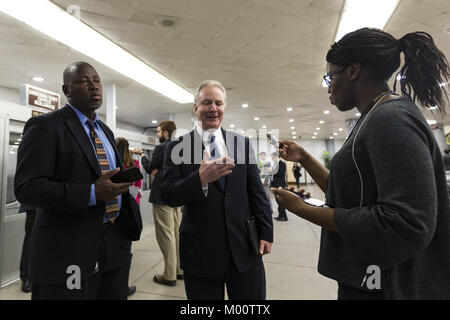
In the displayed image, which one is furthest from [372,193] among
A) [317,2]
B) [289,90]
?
[289,90]

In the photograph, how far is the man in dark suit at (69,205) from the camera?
109cm

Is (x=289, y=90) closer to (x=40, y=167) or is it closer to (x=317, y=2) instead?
(x=317, y=2)

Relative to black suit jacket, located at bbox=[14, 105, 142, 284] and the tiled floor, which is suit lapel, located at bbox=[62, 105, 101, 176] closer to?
black suit jacket, located at bbox=[14, 105, 142, 284]

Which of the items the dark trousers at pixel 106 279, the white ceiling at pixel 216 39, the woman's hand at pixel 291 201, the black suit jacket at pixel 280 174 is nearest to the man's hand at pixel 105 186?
the dark trousers at pixel 106 279

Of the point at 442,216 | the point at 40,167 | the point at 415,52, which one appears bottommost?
the point at 442,216

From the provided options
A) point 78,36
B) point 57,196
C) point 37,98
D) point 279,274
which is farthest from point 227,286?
point 78,36

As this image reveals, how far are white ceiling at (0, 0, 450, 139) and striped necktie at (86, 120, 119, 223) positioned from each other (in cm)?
289

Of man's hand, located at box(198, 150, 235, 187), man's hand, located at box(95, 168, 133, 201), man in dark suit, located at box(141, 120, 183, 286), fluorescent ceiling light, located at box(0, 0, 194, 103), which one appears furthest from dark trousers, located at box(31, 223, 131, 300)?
fluorescent ceiling light, located at box(0, 0, 194, 103)

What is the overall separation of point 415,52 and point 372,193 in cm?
57

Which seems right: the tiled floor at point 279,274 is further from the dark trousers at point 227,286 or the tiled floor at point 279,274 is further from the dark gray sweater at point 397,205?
the dark gray sweater at point 397,205

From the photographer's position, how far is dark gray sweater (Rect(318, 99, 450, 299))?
24.5 inches

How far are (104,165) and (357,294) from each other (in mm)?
1371

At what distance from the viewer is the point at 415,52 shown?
2.87 feet

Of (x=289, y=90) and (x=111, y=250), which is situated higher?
(x=289, y=90)
